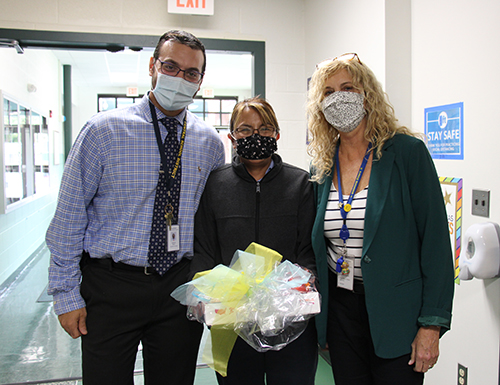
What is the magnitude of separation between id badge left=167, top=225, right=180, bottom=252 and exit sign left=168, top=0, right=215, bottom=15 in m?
1.92

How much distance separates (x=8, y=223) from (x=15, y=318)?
148cm

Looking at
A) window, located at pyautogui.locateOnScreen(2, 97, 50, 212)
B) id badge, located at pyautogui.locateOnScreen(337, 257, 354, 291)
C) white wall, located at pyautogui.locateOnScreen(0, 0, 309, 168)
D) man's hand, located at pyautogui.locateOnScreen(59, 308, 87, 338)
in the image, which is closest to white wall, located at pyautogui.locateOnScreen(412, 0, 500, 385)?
id badge, located at pyautogui.locateOnScreen(337, 257, 354, 291)

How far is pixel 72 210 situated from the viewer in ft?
4.99

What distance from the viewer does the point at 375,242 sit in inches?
52.8

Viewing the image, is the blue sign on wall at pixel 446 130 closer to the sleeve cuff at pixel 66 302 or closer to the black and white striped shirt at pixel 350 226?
the black and white striped shirt at pixel 350 226

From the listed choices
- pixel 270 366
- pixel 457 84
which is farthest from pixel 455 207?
pixel 270 366

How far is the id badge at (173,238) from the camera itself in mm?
1545

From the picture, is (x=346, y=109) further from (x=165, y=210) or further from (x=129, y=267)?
(x=129, y=267)

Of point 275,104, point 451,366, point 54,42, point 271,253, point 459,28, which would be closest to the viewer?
point 271,253

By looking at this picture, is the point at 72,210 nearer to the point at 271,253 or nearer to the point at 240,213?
the point at 240,213

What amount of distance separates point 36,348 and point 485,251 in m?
3.23

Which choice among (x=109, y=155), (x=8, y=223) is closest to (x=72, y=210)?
(x=109, y=155)

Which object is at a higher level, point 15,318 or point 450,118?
point 450,118

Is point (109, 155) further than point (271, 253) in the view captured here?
Yes
